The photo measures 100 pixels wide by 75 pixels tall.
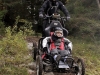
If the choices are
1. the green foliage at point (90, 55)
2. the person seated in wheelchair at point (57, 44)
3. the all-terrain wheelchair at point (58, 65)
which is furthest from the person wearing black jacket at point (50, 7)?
the all-terrain wheelchair at point (58, 65)

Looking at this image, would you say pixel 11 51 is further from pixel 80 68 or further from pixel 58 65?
pixel 80 68

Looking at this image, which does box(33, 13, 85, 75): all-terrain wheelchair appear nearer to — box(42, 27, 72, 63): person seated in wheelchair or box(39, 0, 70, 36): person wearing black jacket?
box(42, 27, 72, 63): person seated in wheelchair

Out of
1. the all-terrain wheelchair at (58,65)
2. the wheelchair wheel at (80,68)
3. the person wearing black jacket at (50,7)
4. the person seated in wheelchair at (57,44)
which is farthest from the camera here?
the person wearing black jacket at (50,7)

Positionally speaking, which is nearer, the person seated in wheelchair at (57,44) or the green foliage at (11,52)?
the person seated in wheelchair at (57,44)

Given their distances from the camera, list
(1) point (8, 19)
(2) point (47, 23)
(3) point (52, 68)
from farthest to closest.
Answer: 1. (1) point (8, 19)
2. (2) point (47, 23)
3. (3) point (52, 68)

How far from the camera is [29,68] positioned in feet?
23.7

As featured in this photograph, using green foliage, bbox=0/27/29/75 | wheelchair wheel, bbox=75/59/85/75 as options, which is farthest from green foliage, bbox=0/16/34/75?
wheelchair wheel, bbox=75/59/85/75

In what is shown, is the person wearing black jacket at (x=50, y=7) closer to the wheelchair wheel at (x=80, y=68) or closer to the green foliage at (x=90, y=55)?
the green foliage at (x=90, y=55)

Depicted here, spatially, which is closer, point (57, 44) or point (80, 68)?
point (80, 68)

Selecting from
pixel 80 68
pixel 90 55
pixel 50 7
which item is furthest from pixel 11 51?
pixel 90 55

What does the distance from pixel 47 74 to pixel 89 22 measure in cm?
451

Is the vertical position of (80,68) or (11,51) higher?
(11,51)

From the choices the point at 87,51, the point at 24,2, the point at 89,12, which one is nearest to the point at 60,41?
the point at 87,51

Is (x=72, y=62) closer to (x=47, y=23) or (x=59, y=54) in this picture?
(x=59, y=54)
